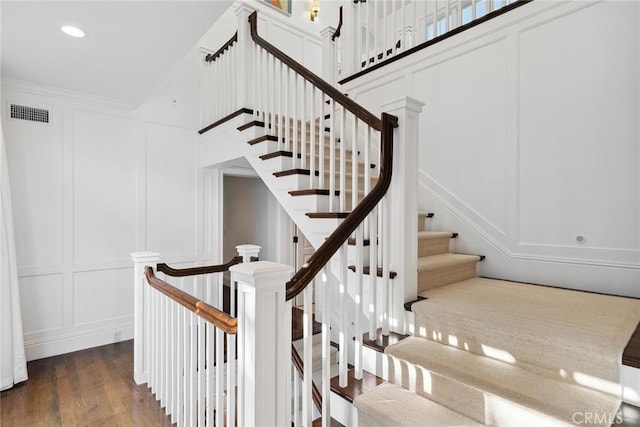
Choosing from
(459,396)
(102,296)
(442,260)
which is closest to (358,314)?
(459,396)

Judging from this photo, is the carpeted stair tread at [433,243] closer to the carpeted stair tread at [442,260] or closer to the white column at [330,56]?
the carpeted stair tread at [442,260]

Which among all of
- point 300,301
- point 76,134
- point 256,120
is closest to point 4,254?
point 76,134

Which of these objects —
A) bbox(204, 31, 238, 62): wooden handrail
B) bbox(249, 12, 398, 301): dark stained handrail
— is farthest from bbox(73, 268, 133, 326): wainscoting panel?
bbox(249, 12, 398, 301): dark stained handrail

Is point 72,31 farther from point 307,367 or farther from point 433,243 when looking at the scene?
point 433,243

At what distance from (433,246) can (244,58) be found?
254 centimetres

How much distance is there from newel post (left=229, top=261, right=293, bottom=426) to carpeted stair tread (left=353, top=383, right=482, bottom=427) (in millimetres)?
453

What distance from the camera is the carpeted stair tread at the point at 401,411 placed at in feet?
4.62

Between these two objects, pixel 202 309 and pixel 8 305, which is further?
pixel 8 305

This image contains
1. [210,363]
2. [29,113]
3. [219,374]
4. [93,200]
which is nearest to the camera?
[219,374]

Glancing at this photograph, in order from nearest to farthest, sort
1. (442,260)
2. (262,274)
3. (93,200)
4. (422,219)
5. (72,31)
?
1. (262,274)
2. (72,31)
3. (442,260)
4. (422,219)
5. (93,200)

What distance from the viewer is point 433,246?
269cm

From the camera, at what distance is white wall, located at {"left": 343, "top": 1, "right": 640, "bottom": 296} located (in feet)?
7.22

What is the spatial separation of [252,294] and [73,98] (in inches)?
134

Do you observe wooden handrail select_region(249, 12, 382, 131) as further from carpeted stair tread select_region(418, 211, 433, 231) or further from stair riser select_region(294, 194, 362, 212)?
carpeted stair tread select_region(418, 211, 433, 231)
